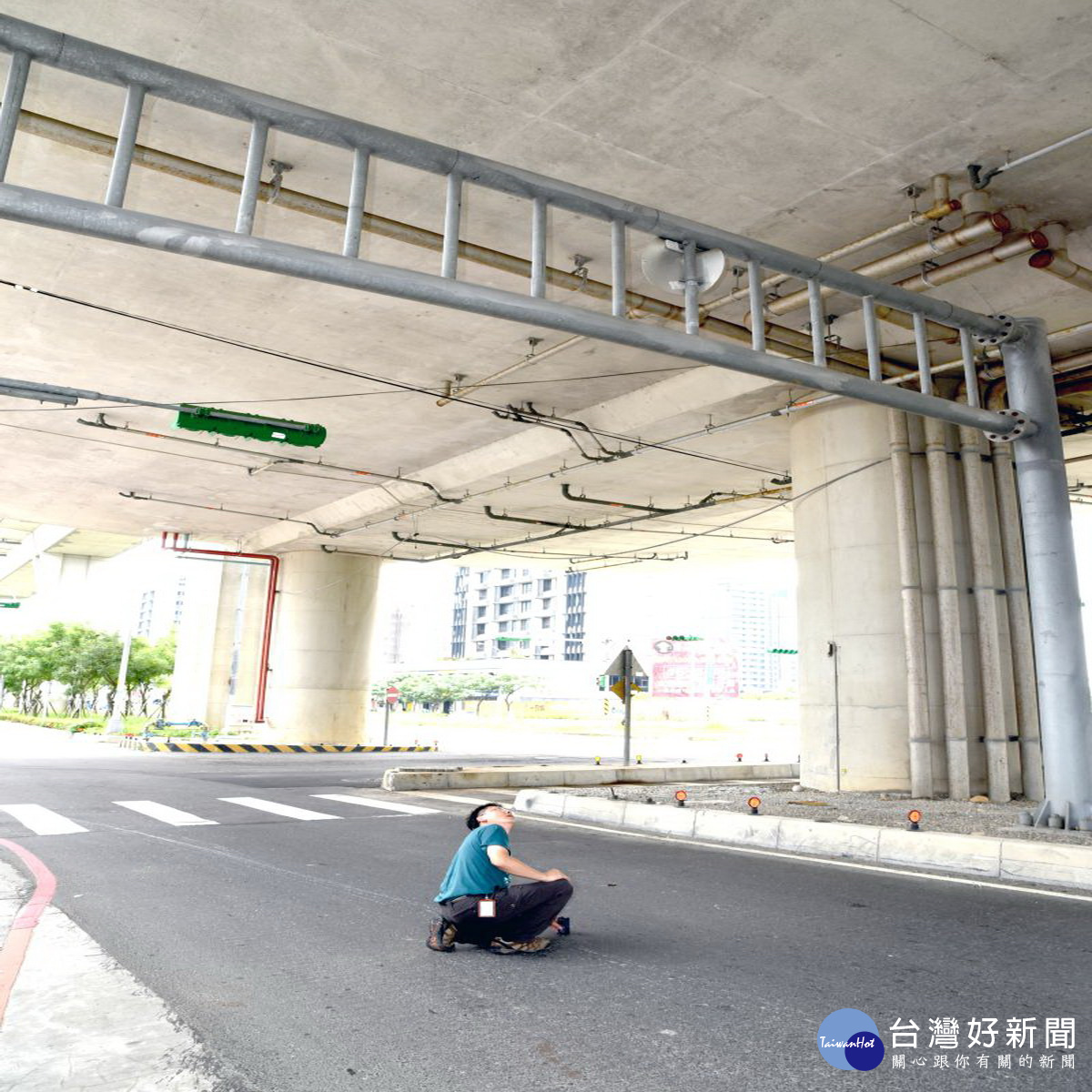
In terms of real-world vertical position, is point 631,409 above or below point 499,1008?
above

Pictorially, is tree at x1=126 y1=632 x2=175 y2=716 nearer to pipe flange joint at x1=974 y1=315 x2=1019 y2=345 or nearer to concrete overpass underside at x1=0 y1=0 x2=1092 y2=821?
concrete overpass underside at x1=0 y1=0 x2=1092 y2=821

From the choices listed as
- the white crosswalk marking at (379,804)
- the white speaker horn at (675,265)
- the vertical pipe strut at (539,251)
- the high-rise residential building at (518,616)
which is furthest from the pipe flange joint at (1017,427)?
the high-rise residential building at (518,616)

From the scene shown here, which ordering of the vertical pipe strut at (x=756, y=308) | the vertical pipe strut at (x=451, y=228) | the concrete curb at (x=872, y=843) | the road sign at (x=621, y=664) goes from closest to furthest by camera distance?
1. the vertical pipe strut at (x=451, y=228)
2. the concrete curb at (x=872, y=843)
3. the vertical pipe strut at (x=756, y=308)
4. the road sign at (x=621, y=664)

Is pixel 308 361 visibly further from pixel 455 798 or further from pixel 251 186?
A: pixel 251 186

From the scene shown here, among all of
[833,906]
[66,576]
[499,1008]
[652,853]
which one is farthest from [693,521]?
[66,576]

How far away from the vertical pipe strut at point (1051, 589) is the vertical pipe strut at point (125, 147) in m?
10.1

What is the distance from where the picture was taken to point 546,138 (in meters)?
9.28

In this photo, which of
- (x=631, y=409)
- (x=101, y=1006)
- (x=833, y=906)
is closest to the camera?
(x=101, y=1006)

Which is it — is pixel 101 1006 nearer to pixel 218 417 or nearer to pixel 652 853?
pixel 652 853

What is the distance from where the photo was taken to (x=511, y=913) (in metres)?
5.70

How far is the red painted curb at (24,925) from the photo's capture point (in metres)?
5.09

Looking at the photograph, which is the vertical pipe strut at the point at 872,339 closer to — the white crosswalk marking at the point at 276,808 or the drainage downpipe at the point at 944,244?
the drainage downpipe at the point at 944,244

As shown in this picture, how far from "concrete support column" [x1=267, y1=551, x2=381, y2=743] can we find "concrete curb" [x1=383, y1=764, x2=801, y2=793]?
557 inches

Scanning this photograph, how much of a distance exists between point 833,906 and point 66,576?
45.2 meters
